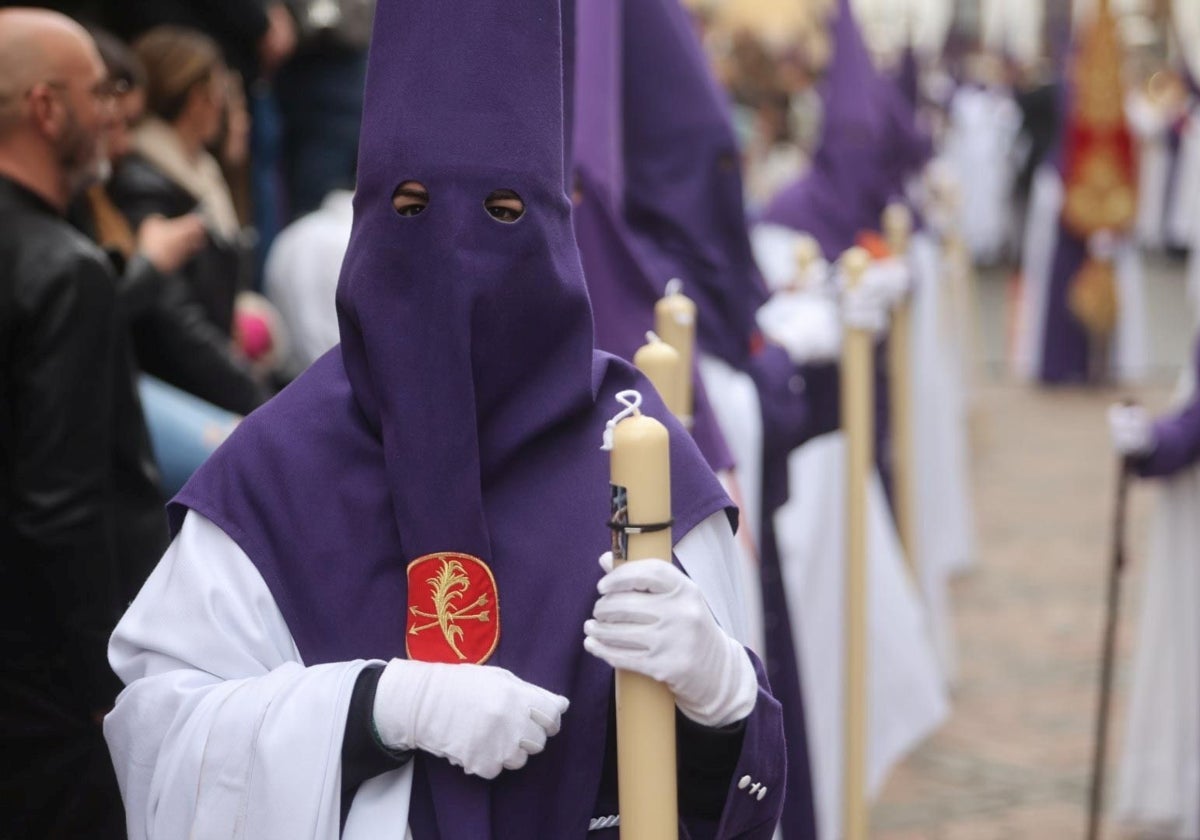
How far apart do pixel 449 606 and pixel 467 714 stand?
0.17 metres

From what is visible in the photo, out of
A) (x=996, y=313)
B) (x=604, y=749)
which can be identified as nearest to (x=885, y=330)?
(x=604, y=749)

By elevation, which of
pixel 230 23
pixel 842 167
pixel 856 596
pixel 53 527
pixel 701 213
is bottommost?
pixel 856 596

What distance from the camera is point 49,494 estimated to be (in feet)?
9.52

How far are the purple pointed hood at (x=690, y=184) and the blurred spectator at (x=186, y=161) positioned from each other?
117 centimetres

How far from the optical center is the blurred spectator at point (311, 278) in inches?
204

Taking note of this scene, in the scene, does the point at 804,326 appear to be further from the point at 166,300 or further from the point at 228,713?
the point at 228,713

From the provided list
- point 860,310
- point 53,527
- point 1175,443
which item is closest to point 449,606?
point 53,527

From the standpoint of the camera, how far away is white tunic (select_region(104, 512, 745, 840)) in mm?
2035

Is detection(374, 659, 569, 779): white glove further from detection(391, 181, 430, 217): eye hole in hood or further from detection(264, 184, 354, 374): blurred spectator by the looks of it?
detection(264, 184, 354, 374): blurred spectator

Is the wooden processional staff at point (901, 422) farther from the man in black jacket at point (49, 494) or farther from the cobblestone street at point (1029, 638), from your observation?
the man in black jacket at point (49, 494)

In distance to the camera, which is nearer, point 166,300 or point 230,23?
point 166,300

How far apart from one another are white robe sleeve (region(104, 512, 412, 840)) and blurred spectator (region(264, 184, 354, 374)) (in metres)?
3.01

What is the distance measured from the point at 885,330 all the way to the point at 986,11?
91.3ft

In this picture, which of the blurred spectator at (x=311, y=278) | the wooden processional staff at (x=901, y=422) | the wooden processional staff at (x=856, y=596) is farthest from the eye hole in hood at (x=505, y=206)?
the wooden processional staff at (x=901, y=422)
